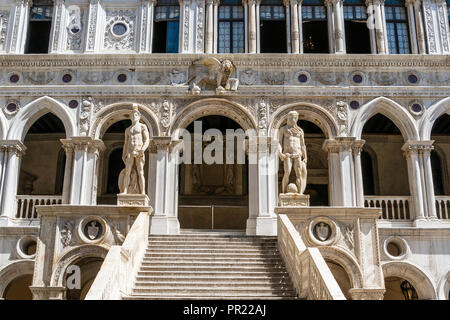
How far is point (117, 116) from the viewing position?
20.3 meters

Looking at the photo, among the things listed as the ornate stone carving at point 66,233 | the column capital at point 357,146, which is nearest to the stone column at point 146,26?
the ornate stone carving at point 66,233

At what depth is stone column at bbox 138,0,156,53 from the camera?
20.9m

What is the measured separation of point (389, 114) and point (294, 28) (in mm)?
4414

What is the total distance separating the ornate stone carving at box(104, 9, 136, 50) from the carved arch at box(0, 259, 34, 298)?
781 cm

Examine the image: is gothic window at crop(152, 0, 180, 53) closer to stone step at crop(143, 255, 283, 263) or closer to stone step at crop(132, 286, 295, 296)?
stone step at crop(143, 255, 283, 263)

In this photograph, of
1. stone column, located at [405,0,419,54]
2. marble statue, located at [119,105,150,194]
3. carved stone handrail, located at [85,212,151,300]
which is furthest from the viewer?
stone column, located at [405,0,419,54]

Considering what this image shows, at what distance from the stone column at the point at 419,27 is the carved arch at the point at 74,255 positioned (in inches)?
501

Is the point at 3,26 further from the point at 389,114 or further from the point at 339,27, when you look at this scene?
the point at 389,114

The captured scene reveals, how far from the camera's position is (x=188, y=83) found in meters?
20.4

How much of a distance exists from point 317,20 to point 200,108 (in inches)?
215

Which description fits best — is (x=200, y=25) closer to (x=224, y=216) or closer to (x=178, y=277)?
(x=224, y=216)

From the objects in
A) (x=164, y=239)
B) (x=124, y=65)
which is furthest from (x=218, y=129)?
(x=164, y=239)

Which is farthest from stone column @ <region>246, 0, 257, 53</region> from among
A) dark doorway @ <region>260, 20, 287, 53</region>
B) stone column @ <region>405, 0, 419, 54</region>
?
stone column @ <region>405, 0, 419, 54</region>

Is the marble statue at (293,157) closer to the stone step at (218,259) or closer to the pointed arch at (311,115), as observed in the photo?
the stone step at (218,259)
